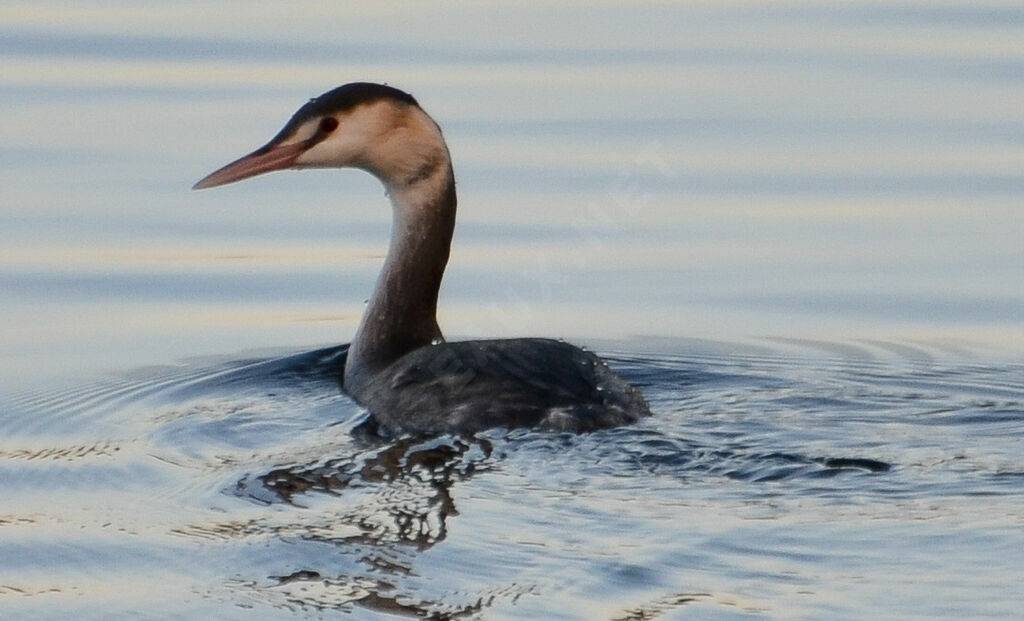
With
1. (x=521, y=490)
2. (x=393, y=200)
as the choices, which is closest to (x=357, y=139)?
(x=393, y=200)

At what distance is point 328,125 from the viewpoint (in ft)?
31.7

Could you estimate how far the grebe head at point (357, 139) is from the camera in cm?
966

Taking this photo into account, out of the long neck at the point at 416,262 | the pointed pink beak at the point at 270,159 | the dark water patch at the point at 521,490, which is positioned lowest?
the dark water patch at the point at 521,490

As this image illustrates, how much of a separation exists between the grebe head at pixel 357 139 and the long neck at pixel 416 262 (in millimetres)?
81

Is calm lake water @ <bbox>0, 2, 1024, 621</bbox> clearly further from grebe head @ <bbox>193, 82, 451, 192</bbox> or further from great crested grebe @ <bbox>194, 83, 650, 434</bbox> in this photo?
grebe head @ <bbox>193, 82, 451, 192</bbox>

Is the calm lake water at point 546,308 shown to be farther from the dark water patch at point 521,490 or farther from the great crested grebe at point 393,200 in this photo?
the great crested grebe at point 393,200

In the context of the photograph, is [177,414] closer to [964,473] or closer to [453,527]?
[453,527]

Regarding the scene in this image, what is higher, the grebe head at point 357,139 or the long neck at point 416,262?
the grebe head at point 357,139

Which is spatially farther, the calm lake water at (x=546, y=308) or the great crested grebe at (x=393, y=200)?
the great crested grebe at (x=393, y=200)

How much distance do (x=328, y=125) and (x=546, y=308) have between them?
1.99 meters

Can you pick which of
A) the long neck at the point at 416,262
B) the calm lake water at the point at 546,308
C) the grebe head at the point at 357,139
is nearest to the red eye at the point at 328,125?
the grebe head at the point at 357,139

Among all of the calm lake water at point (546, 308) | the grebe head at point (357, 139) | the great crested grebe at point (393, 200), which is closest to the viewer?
the calm lake water at point (546, 308)

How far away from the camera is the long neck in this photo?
9.75 meters

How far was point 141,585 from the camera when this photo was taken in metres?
6.75
